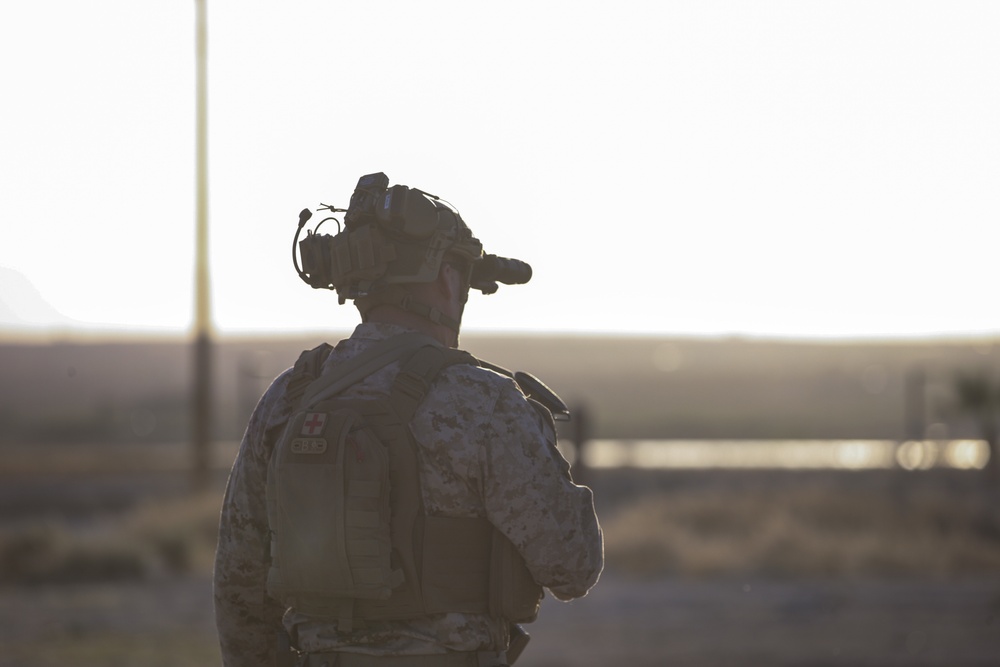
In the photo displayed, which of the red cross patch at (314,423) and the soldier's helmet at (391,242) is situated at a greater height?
the soldier's helmet at (391,242)

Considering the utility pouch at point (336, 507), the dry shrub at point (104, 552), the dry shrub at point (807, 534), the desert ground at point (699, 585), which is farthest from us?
the dry shrub at point (104, 552)

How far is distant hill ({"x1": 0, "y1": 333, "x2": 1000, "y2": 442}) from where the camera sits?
5212 centimetres

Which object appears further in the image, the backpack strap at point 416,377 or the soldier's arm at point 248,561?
the soldier's arm at point 248,561

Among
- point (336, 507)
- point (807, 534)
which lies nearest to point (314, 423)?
point (336, 507)

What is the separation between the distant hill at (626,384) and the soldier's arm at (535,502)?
402 inches

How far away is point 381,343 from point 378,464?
391 millimetres

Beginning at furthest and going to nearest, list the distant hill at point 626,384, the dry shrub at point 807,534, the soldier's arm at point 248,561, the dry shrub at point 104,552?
the distant hill at point 626,384, the dry shrub at point 104,552, the dry shrub at point 807,534, the soldier's arm at point 248,561

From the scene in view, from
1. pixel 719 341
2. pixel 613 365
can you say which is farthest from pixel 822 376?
pixel 719 341

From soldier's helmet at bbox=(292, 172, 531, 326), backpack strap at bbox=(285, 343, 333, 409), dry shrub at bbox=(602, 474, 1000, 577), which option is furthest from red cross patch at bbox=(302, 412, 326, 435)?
dry shrub at bbox=(602, 474, 1000, 577)

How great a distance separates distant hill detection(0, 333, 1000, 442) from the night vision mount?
384 inches

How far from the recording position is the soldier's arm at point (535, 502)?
3736mm

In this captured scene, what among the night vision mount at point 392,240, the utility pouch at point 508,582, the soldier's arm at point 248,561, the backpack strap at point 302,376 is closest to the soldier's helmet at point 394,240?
the night vision mount at point 392,240

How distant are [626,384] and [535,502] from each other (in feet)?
326

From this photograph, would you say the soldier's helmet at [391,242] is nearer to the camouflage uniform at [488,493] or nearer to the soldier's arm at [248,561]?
the camouflage uniform at [488,493]
